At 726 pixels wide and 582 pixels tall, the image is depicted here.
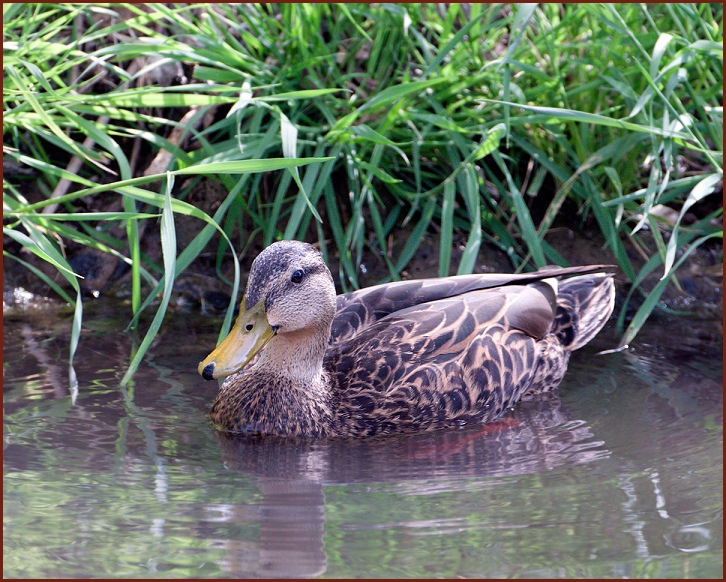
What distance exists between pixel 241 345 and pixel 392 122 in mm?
1658

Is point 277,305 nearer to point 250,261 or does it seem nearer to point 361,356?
point 361,356

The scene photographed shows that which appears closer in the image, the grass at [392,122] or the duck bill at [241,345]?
the duck bill at [241,345]

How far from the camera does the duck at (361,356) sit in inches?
153

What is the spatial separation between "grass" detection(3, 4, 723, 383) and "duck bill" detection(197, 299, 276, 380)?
0.94 metres

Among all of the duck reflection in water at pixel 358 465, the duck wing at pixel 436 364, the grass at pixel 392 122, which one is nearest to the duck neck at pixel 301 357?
the duck wing at pixel 436 364

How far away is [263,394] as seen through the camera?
13.3ft

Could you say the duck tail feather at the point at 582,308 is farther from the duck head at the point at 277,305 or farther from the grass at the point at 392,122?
the duck head at the point at 277,305

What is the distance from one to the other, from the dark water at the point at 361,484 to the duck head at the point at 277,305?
1.17 feet

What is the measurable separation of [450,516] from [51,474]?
1.38 meters

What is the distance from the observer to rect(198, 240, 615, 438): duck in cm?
389

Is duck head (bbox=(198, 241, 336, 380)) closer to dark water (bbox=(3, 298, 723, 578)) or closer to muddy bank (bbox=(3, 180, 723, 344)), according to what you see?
dark water (bbox=(3, 298, 723, 578))

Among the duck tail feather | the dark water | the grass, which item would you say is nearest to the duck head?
the dark water

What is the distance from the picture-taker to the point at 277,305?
3891mm

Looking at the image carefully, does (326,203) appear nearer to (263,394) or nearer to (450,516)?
(263,394)
